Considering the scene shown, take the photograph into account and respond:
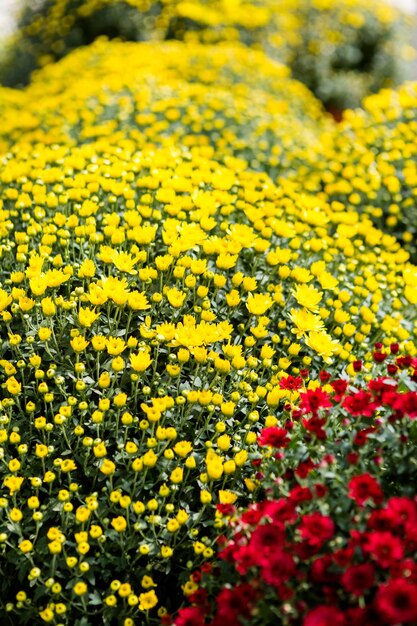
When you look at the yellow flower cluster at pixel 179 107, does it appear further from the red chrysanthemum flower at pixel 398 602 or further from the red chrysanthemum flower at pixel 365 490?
the red chrysanthemum flower at pixel 398 602

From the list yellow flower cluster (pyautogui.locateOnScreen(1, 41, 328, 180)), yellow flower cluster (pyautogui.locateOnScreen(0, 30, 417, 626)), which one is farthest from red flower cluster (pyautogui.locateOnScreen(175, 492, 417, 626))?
yellow flower cluster (pyautogui.locateOnScreen(1, 41, 328, 180))

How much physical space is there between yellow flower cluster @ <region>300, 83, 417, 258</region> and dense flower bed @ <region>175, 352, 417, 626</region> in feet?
6.66

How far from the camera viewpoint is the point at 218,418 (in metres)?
2.02

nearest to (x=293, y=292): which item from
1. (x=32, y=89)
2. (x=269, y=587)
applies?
(x=269, y=587)

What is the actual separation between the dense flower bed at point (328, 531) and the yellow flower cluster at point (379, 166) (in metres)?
2.03

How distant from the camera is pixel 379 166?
149 inches

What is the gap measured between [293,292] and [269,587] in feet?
3.85

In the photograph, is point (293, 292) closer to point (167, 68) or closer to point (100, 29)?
point (167, 68)

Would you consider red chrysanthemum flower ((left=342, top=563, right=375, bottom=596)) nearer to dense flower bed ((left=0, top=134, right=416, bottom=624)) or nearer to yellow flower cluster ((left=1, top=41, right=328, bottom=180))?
dense flower bed ((left=0, top=134, right=416, bottom=624))

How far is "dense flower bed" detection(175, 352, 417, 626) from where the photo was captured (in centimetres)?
125

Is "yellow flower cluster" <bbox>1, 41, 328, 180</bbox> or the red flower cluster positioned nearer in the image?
the red flower cluster

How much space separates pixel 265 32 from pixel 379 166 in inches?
158

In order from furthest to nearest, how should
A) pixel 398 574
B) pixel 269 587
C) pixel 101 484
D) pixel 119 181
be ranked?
pixel 119 181 < pixel 101 484 < pixel 269 587 < pixel 398 574

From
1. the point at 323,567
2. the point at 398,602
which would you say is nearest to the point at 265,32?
the point at 323,567
